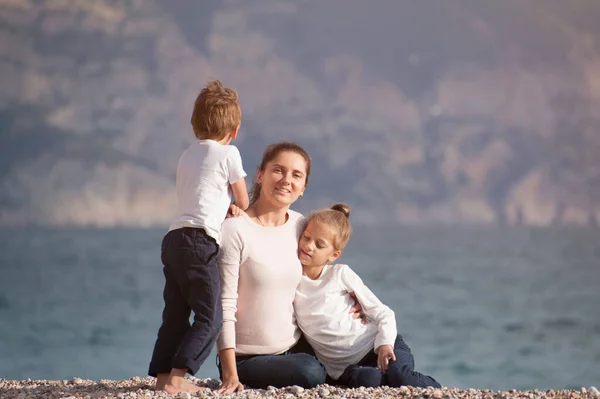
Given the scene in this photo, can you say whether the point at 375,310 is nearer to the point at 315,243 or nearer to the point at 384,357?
the point at 384,357

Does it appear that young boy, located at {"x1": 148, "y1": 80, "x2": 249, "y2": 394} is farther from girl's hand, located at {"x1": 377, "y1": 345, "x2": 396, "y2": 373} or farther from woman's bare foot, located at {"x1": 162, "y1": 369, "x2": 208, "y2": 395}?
girl's hand, located at {"x1": 377, "y1": 345, "x2": 396, "y2": 373}

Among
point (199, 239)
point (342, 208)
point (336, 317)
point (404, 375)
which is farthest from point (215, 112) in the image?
point (404, 375)

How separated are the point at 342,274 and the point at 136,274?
2603 cm

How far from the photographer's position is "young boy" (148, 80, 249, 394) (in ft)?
15.2

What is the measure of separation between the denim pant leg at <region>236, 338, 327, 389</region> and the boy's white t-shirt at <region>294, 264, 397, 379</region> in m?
0.17

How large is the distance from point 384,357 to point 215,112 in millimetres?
1667

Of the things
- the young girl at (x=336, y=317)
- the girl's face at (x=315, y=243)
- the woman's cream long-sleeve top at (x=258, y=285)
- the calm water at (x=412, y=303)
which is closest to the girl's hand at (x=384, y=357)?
the young girl at (x=336, y=317)

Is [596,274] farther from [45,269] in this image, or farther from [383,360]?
[383,360]

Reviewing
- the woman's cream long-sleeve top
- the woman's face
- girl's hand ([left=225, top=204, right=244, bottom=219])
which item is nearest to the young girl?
the woman's cream long-sleeve top

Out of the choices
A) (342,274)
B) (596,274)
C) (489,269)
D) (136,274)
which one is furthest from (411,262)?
(342,274)

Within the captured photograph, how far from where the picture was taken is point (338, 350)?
16.9ft

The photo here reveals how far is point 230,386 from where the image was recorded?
4676 millimetres

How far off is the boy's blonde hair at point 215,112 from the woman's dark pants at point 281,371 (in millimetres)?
1276

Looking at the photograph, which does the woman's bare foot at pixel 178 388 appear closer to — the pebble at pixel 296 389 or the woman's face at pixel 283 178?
the pebble at pixel 296 389
